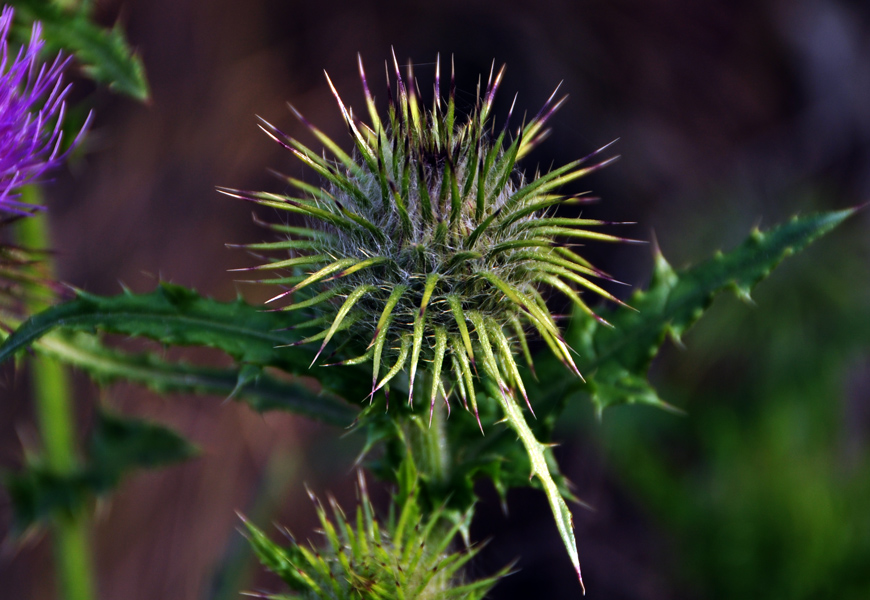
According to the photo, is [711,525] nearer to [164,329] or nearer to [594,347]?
[594,347]

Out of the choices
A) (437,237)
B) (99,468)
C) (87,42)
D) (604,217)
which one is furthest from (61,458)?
(604,217)

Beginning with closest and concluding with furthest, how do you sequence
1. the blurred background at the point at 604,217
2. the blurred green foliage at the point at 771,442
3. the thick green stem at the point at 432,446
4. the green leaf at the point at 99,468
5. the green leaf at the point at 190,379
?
the thick green stem at the point at 432,446
the green leaf at the point at 190,379
the green leaf at the point at 99,468
the blurred green foliage at the point at 771,442
the blurred background at the point at 604,217

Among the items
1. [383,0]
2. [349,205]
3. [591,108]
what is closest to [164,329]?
[349,205]

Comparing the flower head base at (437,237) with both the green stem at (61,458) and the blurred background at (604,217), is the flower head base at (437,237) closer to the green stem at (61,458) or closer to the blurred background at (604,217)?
the green stem at (61,458)

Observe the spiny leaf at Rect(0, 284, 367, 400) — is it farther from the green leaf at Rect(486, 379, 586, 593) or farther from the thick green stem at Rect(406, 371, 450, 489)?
the green leaf at Rect(486, 379, 586, 593)

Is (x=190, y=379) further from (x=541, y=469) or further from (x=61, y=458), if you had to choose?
(x=541, y=469)

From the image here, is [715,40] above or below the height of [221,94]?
above

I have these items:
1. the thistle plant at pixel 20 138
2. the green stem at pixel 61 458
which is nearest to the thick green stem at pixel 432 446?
the thistle plant at pixel 20 138
